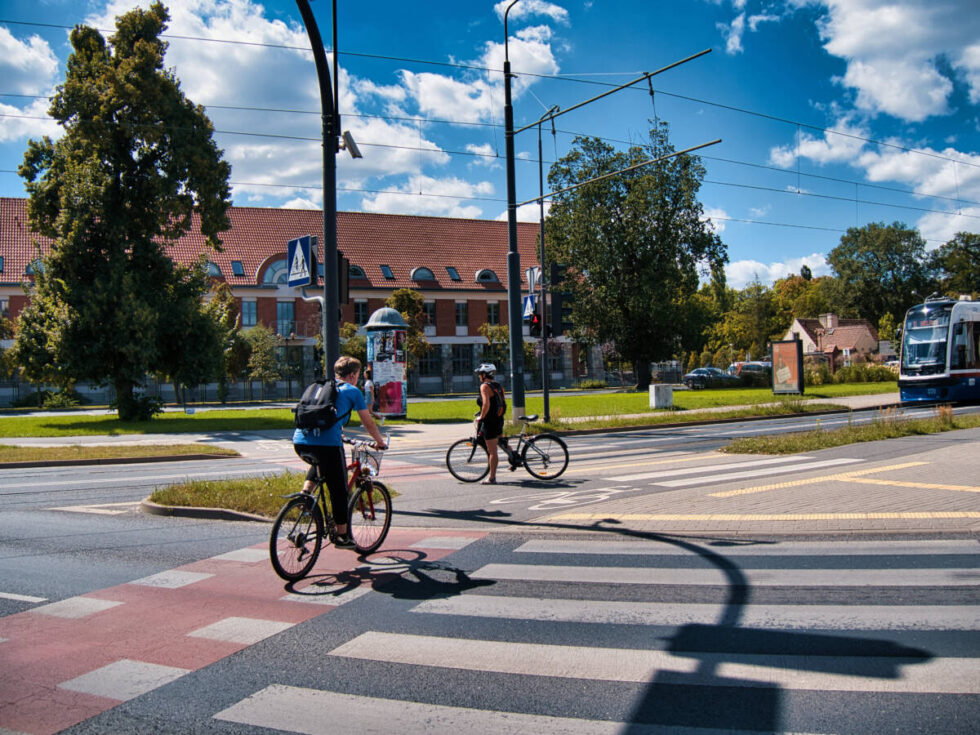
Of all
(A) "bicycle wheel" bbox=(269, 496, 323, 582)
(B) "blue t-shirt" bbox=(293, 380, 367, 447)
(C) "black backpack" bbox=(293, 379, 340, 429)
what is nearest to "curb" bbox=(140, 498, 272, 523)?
(A) "bicycle wheel" bbox=(269, 496, 323, 582)

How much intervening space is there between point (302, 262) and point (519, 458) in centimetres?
431

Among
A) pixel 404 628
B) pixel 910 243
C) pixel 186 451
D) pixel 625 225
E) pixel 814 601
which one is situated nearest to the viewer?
pixel 404 628

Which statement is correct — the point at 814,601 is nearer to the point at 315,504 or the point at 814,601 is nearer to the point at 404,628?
the point at 404,628

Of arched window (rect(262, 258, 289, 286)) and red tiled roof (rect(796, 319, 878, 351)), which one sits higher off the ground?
arched window (rect(262, 258, 289, 286))

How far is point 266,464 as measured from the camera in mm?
14352

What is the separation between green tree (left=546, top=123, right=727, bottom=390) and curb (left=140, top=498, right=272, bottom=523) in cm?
3815

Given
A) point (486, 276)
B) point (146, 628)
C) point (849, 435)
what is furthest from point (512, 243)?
point (486, 276)

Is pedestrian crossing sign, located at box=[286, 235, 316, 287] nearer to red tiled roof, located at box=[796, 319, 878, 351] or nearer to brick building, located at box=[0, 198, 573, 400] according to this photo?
brick building, located at box=[0, 198, 573, 400]

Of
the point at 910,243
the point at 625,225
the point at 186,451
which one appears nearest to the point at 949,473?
the point at 186,451

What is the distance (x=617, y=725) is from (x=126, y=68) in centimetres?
2898

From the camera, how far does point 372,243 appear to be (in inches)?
2381

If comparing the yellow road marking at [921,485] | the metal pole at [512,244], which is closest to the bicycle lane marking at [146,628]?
the yellow road marking at [921,485]

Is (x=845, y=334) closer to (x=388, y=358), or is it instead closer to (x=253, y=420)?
(x=388, y=358)

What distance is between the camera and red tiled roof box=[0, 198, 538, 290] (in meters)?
52.0
